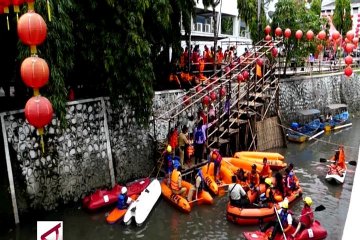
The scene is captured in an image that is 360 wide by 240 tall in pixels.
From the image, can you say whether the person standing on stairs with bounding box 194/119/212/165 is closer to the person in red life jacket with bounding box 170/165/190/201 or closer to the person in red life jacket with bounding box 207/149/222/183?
the person in red life jacket with bounding box 207/149/222/183

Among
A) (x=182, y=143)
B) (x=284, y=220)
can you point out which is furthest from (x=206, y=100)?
(x=284, y=220)

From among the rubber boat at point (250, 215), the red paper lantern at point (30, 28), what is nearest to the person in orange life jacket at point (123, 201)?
the rubber boat at point (250, 215)

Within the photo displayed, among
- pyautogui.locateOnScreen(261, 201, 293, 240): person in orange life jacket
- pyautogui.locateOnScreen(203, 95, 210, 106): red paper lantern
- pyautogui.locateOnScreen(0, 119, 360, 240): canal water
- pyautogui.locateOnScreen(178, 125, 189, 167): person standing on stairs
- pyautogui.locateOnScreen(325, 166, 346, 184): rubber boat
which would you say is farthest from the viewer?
pyautogui.locateOnScreen(203, 95, 210, 106): red paper lantern

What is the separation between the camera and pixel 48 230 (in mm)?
7566

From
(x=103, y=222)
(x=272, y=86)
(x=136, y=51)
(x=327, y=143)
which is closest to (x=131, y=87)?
(x=136, y=51)

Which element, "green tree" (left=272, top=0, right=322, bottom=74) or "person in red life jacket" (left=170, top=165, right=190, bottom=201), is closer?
"person in red life jacket" (left=170, top=165, right=190, bottom=201)

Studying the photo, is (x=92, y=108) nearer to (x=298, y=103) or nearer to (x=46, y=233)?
(x=46, y=233)

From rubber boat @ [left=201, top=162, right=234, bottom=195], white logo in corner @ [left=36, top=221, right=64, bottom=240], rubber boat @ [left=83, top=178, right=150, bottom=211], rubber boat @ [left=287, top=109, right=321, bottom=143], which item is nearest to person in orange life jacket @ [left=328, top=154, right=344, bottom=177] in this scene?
rubber boat @ [left=201, top=162, right=234, bottom=195]

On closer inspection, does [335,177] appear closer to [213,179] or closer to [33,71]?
[213,179]

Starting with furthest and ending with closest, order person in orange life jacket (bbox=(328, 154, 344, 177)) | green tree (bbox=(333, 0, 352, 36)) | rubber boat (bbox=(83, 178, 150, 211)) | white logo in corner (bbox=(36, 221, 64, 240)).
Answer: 1. green tree (bbox=(333, 0, 352, 36))
2. person in orange life jacket (bbox=(328, 154, 344, 177))
3. rubber boat (bbox=(83, 178, 150, 211))
4. white logo in corner (bbox=(36, 221, 64, 240))

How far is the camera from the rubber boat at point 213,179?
Answer: 49.6ft

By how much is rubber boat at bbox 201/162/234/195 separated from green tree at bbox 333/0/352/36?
3305 centimetres

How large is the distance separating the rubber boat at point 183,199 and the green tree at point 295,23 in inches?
614

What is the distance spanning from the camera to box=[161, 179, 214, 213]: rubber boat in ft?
44.8
